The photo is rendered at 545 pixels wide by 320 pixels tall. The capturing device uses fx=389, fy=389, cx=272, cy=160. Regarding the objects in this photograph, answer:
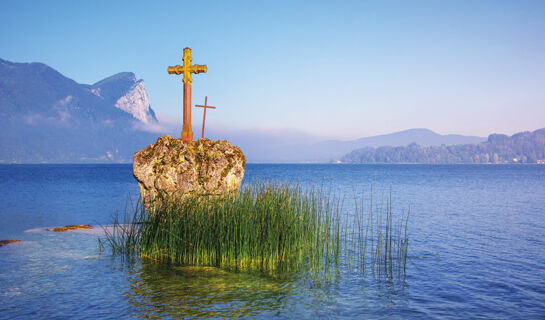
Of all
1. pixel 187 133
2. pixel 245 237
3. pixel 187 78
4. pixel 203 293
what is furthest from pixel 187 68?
pixel 203 293

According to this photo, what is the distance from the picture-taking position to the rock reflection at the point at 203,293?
22.1 ft

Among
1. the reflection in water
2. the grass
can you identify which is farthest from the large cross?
the reflection in water

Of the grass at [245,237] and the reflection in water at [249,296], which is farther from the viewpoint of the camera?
the grass at [245,237]

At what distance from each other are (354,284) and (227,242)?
3147 millimetres

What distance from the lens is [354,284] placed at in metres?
8.52

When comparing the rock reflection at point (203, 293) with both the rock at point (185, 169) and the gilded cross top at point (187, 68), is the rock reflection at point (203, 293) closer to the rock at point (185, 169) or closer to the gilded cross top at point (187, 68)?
the rock at point (185, 169)

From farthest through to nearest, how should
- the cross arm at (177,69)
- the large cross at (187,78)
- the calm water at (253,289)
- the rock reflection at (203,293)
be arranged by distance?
the cross arm at (177,69) → the large cross at (187,78) → the calm water at (253,289) → the rock reflection at (203,293)

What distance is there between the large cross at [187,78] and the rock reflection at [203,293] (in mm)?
4472

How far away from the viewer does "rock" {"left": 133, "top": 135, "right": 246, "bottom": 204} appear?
10992 millimetres

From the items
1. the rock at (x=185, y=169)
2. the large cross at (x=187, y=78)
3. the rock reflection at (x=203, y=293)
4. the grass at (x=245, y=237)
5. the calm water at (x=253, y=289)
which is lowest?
the calm water at (x=253, y=289)

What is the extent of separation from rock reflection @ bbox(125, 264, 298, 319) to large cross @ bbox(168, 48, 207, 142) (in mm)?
4472

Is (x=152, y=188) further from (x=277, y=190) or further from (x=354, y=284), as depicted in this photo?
(x=354, y=284)

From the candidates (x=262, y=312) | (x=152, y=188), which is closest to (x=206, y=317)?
(x=262, y=312)

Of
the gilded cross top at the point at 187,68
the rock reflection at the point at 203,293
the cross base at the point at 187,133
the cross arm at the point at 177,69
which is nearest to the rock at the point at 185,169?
the cross base at the point at 187,133
